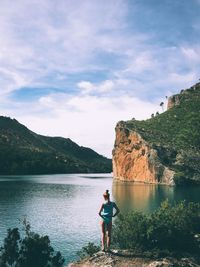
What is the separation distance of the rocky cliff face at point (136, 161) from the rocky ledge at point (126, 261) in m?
113

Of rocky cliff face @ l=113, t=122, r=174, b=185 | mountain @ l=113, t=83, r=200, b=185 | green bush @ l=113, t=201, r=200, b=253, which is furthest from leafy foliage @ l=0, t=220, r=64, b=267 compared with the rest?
rocky cliff face @ l=113, t=122, r=174, b=185

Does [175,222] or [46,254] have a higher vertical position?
[175,222]

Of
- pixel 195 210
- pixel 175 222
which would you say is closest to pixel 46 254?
pixel 175 222

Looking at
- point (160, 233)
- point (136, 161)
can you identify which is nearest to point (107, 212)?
point (160, 233)

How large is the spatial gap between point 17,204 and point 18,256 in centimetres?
5301

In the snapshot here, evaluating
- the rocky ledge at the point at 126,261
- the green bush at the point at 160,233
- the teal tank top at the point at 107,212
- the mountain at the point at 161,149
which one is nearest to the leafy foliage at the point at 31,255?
the green bush at the point at 160,233

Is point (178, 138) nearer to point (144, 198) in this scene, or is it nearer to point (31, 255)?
point (144, 198)

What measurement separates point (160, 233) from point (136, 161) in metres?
142

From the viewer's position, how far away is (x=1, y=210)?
70812mm

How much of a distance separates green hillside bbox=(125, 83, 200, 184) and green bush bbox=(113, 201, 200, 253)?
85081 mm

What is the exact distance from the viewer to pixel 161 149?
152 meters

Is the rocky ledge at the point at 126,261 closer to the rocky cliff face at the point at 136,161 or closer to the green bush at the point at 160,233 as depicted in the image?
the green bush at the point at 160,233

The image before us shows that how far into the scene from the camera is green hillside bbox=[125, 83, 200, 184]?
115600 millimetres

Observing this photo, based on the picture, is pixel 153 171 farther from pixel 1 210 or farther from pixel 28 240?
pixel 28 240
